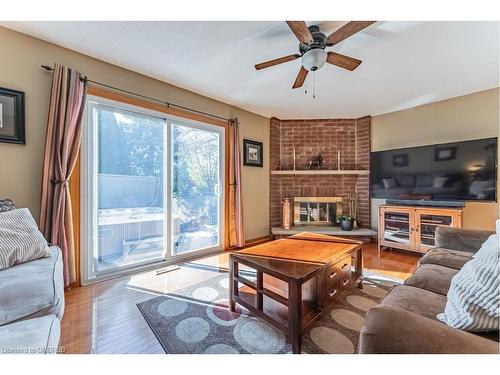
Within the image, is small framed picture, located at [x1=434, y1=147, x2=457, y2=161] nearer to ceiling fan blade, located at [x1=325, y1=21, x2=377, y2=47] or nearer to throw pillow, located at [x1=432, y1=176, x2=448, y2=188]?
throw pillow, located at [x1=432, y1=176, x2=448, y2=188]

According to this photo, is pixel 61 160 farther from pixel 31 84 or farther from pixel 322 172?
pixel 322 172

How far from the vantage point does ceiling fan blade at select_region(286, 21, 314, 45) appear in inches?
57.9

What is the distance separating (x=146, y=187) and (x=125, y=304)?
1.33 meters

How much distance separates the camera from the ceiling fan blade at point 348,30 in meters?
1.45

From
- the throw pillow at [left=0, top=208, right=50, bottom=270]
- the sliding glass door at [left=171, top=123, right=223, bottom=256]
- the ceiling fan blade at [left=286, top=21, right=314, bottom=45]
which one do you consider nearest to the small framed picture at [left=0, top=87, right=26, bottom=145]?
the throw pillow at [left=0, top=208, right=50, bottom=270]

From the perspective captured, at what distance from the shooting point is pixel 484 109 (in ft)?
9.71

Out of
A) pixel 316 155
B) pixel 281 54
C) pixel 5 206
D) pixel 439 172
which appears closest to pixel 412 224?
pixel 439 172

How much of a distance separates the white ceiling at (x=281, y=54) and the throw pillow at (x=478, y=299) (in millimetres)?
1772

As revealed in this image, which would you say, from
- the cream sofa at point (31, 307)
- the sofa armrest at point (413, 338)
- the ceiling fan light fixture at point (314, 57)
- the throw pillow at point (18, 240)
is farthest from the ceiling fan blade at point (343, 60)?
the throw pillow at point (18, 240)

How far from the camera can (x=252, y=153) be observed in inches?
154

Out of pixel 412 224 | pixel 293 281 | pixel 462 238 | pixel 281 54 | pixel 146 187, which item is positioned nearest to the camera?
pixel 293 281

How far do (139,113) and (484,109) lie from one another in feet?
13.9
